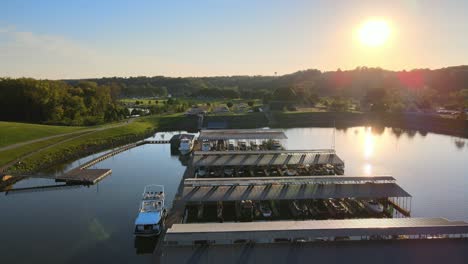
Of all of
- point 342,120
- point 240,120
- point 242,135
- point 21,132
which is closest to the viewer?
point 242,135

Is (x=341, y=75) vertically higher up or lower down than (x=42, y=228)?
higher up

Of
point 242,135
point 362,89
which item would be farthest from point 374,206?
point 362,89

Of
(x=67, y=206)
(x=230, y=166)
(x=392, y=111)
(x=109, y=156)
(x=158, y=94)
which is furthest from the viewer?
(x=158, y=94)

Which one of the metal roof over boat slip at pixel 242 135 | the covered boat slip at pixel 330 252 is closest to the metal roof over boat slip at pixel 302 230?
the covered boat slip at pixel 330 252

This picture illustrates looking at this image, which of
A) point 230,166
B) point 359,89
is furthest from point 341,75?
point 230,166

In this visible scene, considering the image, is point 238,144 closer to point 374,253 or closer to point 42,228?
point 42,228

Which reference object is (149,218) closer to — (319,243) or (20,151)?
(319,243)

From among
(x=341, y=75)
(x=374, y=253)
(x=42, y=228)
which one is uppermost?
(x=341, y=75)
